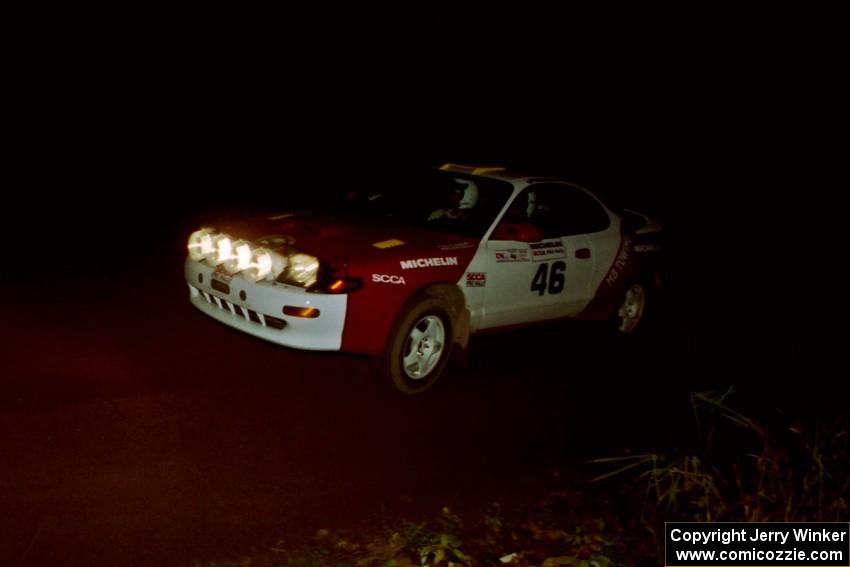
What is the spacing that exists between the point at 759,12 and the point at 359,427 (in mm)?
25229

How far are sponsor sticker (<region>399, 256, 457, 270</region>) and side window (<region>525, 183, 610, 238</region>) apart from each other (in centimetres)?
107

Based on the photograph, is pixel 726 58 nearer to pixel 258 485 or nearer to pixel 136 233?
pixel 136 233

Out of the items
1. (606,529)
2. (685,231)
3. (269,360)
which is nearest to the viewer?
(606,529)

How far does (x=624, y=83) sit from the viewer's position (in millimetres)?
26344

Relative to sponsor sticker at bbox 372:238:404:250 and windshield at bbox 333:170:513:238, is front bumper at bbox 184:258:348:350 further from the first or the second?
windshield at bbox 333:170:513:238

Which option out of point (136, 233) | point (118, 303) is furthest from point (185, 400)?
point (136, 233)

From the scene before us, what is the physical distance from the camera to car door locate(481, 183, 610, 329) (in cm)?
561

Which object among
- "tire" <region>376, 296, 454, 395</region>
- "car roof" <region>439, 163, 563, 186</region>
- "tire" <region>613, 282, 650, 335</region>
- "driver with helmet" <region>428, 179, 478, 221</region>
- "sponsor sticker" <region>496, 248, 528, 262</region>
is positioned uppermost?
"car roof" <region>439, 163, 563, 186</region>

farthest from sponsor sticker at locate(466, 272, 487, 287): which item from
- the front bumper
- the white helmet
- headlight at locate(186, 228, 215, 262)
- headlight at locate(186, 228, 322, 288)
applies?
headlight at locate(186, 228, 215, 262)

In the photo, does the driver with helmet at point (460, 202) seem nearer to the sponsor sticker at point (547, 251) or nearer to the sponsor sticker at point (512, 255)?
the sponsor sticker at point (512, 255)

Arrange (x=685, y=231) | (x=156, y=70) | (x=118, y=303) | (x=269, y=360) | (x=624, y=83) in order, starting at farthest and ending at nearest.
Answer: (x=624, y=83) → (x=156, y=70) → (x=685, y=231) → (x=118, y=303) → (x=269, y=360)

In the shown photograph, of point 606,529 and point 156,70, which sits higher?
point 156,70

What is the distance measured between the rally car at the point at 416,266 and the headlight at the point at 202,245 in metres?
0.01

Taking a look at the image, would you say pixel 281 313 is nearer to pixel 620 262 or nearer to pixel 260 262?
pixel 260 262
